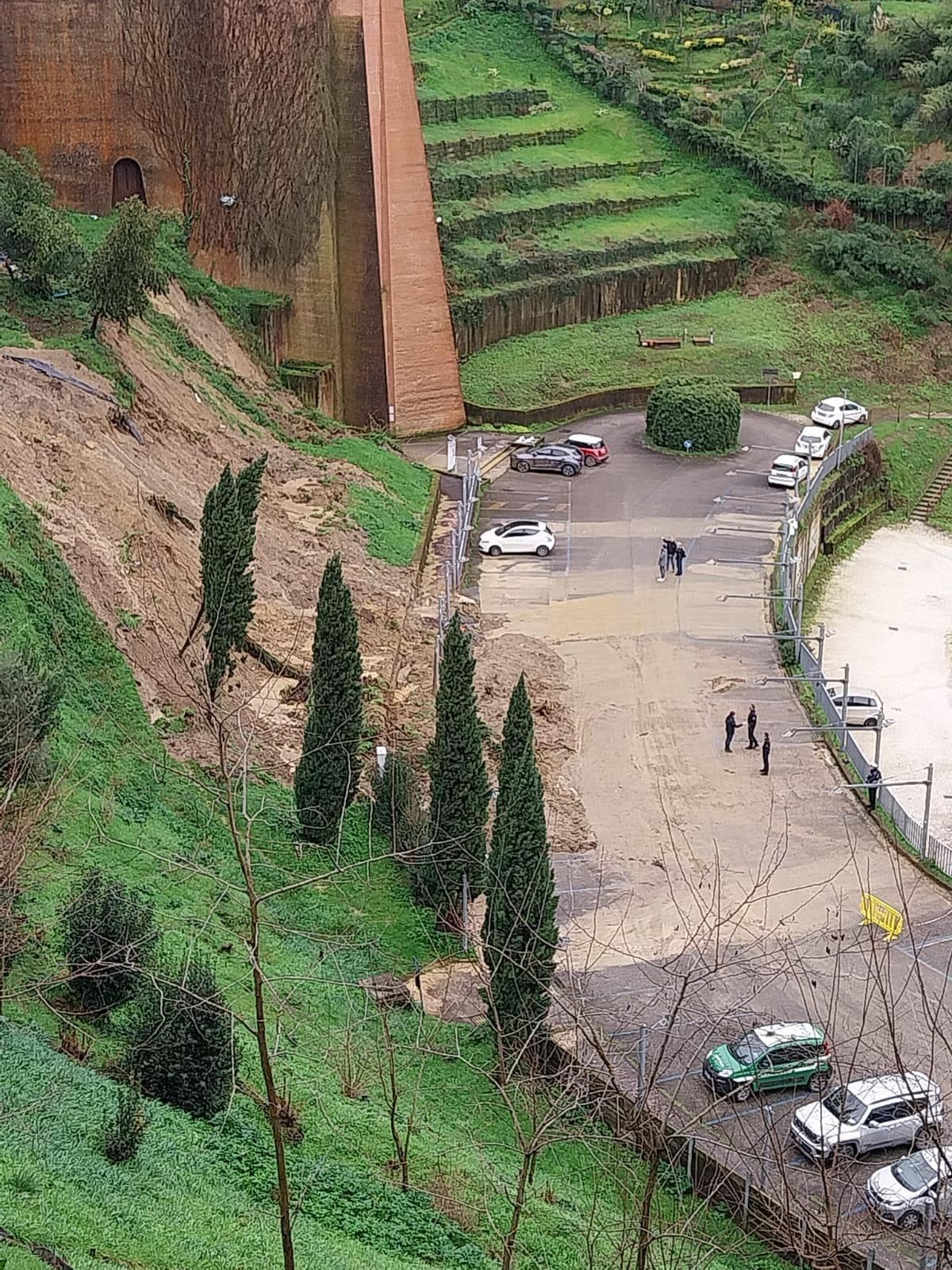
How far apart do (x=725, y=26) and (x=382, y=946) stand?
150 feet

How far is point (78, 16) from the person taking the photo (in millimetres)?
38344

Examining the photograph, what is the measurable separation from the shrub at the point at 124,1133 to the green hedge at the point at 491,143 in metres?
36.6

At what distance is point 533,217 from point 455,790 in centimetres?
2922

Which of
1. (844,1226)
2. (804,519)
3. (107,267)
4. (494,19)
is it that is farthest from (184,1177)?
(494,19)

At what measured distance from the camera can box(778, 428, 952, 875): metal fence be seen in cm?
2306

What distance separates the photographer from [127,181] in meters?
39.3

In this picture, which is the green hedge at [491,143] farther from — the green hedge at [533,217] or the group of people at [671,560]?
the group of people at [671,560]

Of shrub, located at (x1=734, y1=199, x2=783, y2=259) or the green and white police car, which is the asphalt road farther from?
shrub, located at (x1=734, y1=199, x2=783, y2=259)

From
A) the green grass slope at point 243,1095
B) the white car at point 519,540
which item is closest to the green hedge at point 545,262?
the white car at point 519,540

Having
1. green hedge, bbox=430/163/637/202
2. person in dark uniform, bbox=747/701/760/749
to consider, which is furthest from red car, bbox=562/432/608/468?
person in dark uniform, bbox=747/701/760/749

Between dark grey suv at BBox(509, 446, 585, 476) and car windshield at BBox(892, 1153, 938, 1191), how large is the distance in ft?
75.9

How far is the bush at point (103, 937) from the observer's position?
48.1 ft

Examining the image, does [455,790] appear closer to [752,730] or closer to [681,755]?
[681,755]

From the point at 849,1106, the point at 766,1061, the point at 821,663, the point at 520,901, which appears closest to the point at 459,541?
the point at 821,663
